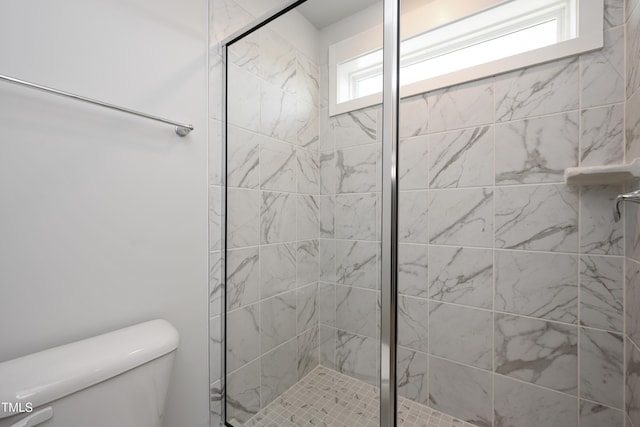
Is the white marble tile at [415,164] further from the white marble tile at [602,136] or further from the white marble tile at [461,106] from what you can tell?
the white marble tile at [602,136]

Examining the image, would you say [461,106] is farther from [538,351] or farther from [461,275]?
[538,351]

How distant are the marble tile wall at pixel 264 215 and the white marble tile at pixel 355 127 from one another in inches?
3.4

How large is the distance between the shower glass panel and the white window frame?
0.09 ft

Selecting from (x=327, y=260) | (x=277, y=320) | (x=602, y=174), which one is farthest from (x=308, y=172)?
(x=602, y=174)

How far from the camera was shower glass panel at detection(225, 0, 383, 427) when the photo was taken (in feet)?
2.37

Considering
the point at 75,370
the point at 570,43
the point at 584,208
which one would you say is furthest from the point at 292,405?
the point at 570,43

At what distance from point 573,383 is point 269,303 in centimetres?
125

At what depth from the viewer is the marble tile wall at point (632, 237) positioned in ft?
2.79

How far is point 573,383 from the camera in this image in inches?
40.2

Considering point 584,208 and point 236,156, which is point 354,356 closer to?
point 236,156

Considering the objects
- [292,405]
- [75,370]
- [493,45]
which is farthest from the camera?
[493,45]

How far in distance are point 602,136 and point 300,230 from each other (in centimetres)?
120

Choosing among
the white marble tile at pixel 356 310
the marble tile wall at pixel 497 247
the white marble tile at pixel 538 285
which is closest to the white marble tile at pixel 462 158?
the marble tile wall at pixel 497 247

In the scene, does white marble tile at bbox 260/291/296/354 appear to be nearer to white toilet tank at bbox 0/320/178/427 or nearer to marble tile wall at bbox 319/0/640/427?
marble tile wall at bbox 319/0/640/427
